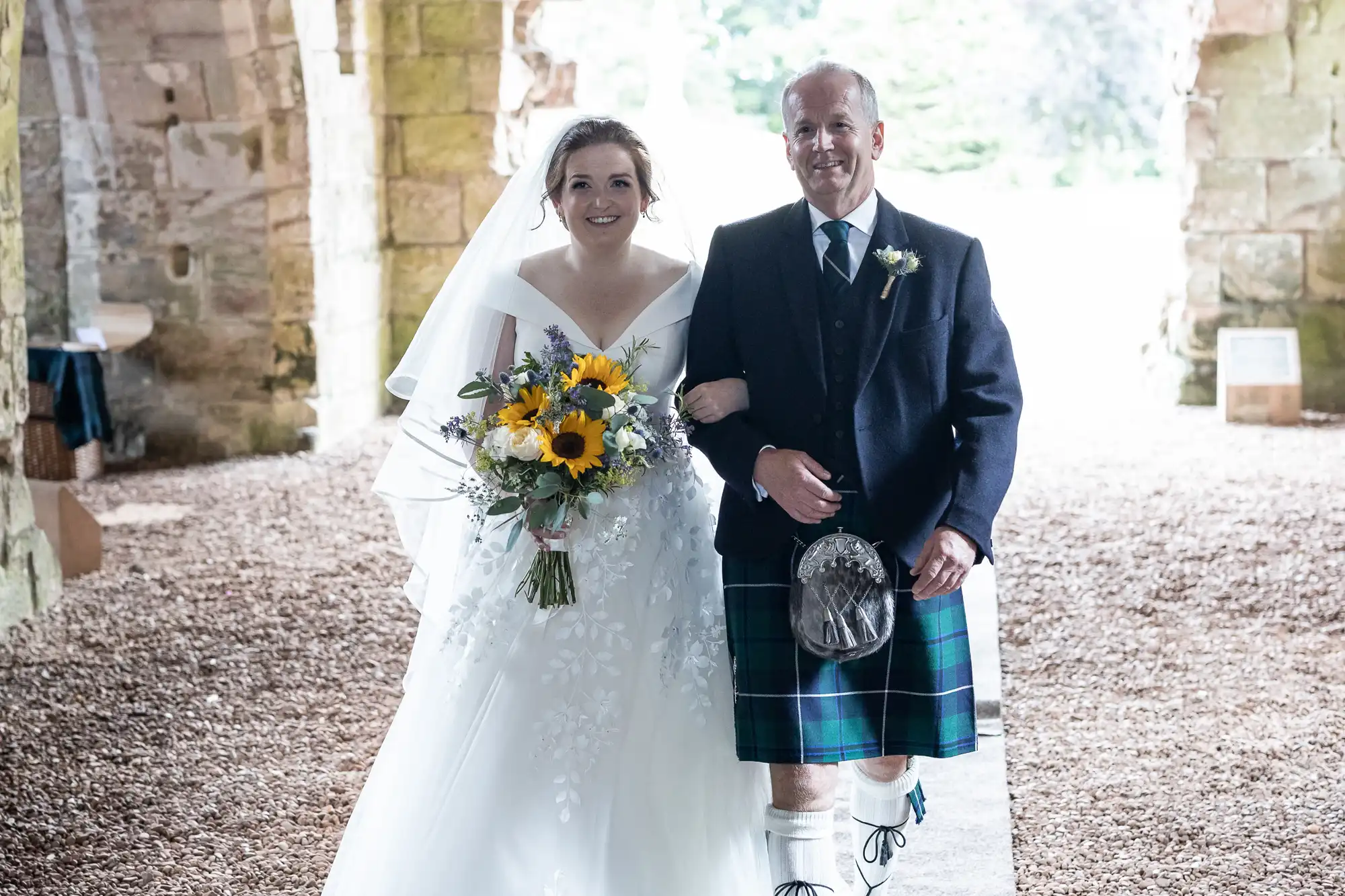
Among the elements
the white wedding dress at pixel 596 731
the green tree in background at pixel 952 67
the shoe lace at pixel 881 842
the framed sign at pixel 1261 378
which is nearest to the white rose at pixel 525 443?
the white wedding dress at pixel 596 731

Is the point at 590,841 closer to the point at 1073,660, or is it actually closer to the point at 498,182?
the point at 1073,660

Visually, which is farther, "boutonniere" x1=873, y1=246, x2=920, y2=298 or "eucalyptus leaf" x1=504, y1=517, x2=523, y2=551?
"eucalyptus leaf" x1=504, y1=517, x2=523, y2=551

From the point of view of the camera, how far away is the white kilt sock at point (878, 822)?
249 cm

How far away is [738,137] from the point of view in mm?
13992

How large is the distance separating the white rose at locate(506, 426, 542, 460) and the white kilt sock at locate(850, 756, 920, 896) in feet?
2.67

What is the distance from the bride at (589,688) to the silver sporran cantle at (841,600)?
0.27 m

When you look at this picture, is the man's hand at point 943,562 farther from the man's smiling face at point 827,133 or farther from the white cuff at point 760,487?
the man's smiling face at point 827,133

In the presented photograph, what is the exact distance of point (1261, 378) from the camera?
7570 mm

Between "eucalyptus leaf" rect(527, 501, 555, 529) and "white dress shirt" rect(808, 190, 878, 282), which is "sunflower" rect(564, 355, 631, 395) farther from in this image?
"white dress shirt" rect(808, 190, 878, 282)

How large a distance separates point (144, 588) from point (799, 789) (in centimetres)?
351

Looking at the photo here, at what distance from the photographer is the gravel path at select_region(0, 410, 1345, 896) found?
3.14 metres

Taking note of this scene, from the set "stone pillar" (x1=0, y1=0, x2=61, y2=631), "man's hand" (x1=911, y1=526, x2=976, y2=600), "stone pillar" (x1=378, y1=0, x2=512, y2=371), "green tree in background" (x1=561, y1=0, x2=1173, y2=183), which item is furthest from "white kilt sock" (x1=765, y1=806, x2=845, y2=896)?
"green tree in background" (x1=561, y1=0, x2=1173, y2=183)

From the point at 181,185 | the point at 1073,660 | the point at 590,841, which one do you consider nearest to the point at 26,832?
the point at 590,841

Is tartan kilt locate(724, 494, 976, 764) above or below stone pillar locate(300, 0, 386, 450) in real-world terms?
below
